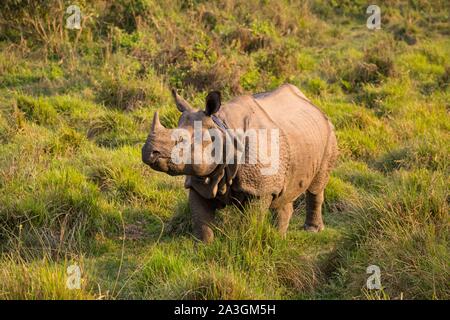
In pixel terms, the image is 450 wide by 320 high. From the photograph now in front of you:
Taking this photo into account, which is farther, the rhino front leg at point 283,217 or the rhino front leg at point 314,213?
the rhino front leg at point 314,213

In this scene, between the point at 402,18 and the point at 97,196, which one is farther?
the point at 402,18

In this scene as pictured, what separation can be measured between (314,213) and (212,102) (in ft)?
6.03

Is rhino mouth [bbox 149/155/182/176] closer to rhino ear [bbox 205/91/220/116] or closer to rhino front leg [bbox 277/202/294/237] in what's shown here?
rhino ear [bbox 205/91/220/116]

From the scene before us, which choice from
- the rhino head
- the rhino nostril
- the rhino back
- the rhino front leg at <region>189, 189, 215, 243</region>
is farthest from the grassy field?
the rhino nostril

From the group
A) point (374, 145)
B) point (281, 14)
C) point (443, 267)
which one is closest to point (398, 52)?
point (281, 14)

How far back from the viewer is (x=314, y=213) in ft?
20.0

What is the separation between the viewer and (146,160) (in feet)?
14.4

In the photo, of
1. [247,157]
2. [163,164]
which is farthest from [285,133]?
[163,164]

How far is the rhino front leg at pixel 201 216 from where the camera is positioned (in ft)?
16.9

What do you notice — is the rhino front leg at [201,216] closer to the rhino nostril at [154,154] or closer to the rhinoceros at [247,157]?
the rhinoceros at [247,157]

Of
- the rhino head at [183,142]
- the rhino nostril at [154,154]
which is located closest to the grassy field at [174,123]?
the rhino head at [183,142]

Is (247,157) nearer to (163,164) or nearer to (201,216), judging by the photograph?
(201,216)
